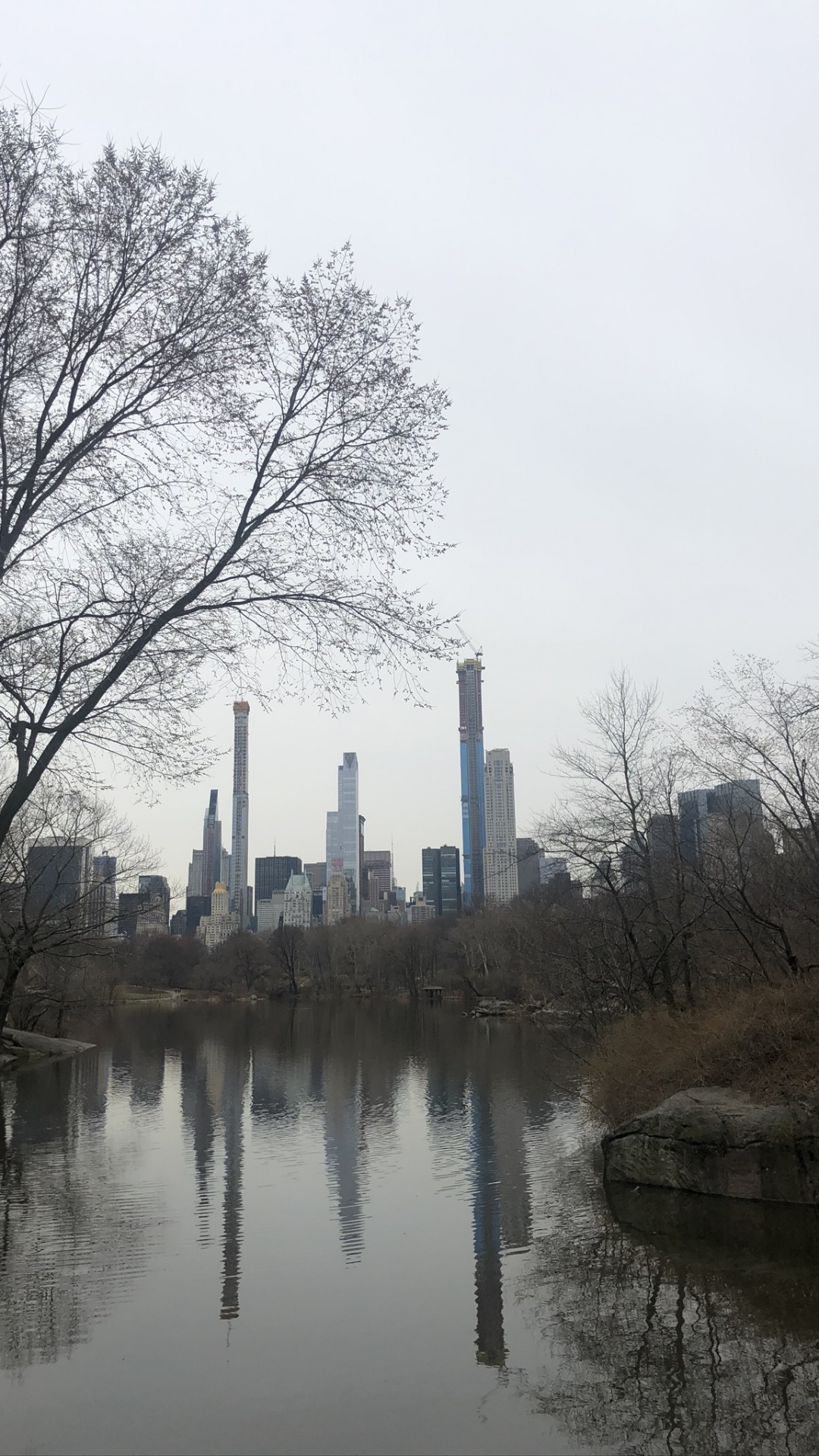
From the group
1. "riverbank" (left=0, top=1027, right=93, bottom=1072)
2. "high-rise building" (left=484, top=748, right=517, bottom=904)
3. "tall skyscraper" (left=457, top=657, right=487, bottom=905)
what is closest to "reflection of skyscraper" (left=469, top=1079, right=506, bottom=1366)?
"riverbank" (left=0, top=1027, right=93, bottom=1072)

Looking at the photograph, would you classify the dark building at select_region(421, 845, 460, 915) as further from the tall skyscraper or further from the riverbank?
the riverbank

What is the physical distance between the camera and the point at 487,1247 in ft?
39.3

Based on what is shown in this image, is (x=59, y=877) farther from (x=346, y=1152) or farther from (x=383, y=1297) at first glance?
(x=383, y=1297)

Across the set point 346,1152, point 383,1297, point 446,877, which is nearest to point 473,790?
point 446,877

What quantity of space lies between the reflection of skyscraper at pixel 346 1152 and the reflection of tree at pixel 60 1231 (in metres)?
2.64

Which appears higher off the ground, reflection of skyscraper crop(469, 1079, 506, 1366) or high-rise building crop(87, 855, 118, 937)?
high-rise building crop(87, 855, 118, 937)

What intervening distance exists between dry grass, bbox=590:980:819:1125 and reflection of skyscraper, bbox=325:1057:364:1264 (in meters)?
4.71

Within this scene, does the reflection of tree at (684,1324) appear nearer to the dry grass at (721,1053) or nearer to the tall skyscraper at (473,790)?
the dry grass at (721,1053)

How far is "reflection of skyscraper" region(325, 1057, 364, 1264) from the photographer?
12534 mm

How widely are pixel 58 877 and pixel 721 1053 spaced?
17316 mm

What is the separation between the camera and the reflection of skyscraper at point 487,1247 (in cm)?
880

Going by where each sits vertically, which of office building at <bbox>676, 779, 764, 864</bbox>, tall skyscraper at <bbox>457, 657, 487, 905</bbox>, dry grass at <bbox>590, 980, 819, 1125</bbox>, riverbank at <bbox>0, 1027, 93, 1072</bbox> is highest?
tall skyscraper at <bbox>457, 657, 487, 905</bbox>

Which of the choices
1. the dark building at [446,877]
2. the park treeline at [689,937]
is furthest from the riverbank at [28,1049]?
the dark building at [446,877]

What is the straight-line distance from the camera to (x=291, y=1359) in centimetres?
826
